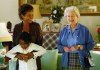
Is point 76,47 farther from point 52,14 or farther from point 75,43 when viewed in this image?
point 52,14

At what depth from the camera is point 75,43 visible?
2480 millimetres

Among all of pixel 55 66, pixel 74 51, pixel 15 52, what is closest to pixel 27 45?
pixel 15 52

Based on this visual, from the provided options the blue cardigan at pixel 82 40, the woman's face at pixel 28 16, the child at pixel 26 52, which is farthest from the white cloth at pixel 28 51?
the blue cardigan at pixel 82 40

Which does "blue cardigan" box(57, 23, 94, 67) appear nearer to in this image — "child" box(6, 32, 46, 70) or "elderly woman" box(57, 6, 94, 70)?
"elderly woman" box(57, 6, 94, 70)

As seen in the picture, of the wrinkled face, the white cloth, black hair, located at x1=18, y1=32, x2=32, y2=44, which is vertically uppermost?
black hair, located at x1=18, y1=32, x2=32, y2=44

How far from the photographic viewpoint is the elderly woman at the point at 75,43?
8.12 feet

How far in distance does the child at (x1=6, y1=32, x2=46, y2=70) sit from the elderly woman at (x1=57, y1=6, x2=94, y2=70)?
356 millimetres

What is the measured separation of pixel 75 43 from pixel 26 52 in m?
0.55

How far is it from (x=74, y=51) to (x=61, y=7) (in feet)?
7.24

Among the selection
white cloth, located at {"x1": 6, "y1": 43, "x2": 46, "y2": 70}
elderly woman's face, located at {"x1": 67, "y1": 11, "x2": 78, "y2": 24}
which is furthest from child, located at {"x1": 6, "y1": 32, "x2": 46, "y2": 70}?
elderly woman's face, located at {"x1": 67, "y1": 11, "x2": 78, "y2": 24}

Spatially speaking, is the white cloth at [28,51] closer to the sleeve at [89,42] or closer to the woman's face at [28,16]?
the woman's face at [28,16]

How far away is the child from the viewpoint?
7.29 ft

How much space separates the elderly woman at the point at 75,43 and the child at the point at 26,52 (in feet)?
1.17

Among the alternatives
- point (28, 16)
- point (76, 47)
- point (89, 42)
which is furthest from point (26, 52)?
point (89, 42)
